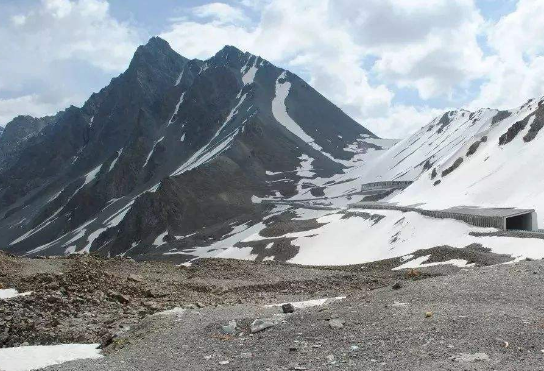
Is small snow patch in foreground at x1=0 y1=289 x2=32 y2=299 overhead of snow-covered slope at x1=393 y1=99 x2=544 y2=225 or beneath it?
beneath

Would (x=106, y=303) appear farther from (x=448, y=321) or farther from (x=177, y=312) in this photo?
(x=448, y=321)

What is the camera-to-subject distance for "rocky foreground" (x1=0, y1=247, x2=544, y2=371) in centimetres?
1273

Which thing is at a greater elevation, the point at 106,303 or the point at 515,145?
the point at 515,145

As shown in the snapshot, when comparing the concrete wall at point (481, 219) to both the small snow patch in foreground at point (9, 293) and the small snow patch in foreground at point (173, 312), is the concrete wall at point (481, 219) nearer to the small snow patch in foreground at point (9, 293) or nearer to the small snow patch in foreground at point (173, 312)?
the small snow patch in foreground at point (173, 312)

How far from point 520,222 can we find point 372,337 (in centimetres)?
4986

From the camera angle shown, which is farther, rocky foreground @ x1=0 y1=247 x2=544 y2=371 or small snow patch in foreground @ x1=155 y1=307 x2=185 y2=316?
small snow patch in foreground @ x1=155 y1=307 x2=185 y2=316

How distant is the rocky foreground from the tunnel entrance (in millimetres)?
35729

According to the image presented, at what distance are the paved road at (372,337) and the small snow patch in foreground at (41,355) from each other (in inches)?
33.8

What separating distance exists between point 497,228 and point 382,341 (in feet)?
146

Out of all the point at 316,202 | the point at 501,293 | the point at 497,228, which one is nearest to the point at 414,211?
the point at 497,228

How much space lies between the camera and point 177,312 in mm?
19266

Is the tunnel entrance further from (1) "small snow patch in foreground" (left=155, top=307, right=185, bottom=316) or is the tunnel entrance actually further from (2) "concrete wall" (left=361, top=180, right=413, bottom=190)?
(2) "concrete wall" (left=361, top=180, right=413, bottom=190)

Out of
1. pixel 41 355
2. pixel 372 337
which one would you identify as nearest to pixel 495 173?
pixel 372 337

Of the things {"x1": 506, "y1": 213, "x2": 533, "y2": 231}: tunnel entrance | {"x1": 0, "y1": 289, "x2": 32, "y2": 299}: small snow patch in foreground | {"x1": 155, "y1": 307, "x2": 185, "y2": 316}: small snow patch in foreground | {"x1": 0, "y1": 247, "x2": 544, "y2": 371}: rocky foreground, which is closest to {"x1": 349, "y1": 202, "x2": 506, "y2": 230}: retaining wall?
{"x1": 506, "y1": 213, "x2": 533, "y2": 231}: tunnel entrance
